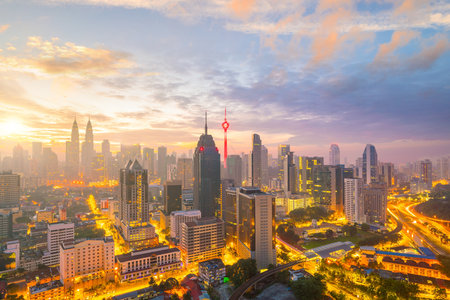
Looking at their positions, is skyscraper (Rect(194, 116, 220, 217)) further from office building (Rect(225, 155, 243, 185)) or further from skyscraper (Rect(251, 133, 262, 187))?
office building (Rect(225, 155, 243, 185))

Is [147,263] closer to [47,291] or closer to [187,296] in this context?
[187,296]

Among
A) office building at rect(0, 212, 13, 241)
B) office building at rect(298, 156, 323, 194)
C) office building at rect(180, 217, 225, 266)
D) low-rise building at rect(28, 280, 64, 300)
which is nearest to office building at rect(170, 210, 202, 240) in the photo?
office building at rect(180, 217, 225, 266)

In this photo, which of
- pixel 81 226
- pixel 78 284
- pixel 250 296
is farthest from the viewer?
pixel 81 226

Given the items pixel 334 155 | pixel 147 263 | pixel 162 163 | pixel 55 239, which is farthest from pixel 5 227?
pixel 334 155

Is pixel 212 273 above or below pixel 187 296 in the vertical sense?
above

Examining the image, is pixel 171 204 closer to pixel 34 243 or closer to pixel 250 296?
pixel 34 243

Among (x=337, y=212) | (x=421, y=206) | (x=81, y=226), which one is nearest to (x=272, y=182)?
(x=337, y=212)
